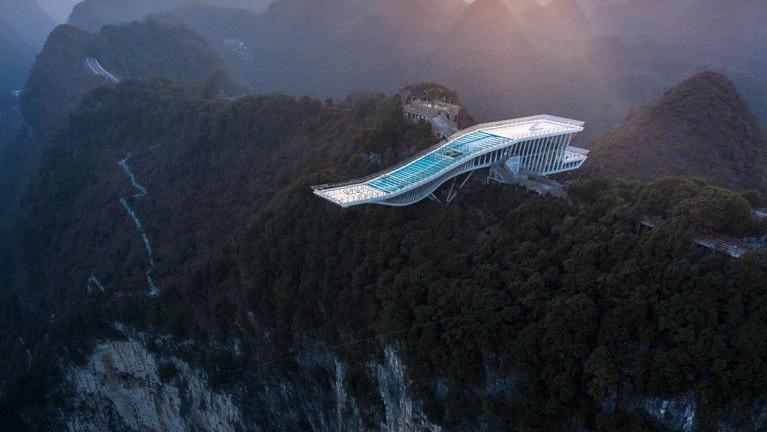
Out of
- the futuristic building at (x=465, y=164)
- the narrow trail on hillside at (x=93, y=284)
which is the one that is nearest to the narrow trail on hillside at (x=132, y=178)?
the narrow trail on hillside at (x=93, y=284)

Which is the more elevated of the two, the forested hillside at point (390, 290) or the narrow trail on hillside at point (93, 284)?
the forested hillside at point (390, 290)

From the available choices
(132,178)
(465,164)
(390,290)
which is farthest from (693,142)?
(132,178)

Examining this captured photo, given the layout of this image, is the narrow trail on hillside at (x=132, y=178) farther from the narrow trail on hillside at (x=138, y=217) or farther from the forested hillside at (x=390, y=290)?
the forested hillside at (x=390, y=290)

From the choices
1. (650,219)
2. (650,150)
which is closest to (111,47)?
(650,150)

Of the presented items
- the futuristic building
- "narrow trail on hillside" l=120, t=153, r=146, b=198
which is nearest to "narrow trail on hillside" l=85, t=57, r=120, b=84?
"narrow trail on hillside" l=120, t=153, r=146, b=198

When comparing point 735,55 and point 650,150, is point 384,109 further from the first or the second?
point 735,55

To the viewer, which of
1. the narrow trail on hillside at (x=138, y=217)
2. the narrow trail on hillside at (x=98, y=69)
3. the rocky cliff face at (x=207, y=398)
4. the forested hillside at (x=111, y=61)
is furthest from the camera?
the forested hillside at (x=111, y=61)

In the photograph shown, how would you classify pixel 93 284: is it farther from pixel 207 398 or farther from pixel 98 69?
pixel 98 69
